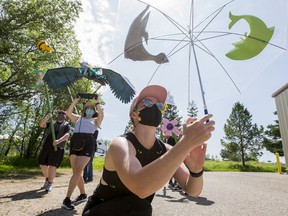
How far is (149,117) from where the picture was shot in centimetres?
202

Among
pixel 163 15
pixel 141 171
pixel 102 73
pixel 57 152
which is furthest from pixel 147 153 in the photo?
pixel 57 152

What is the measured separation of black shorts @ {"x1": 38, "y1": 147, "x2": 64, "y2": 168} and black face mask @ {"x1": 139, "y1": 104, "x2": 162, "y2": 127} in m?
4.49

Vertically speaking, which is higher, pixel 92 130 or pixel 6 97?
pixel 6 97

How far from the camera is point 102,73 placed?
4.44 meters

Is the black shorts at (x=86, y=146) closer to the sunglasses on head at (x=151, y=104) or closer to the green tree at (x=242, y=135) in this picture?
the sunglasses on head at (x=151, y=104)

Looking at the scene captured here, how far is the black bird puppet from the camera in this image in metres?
3.98

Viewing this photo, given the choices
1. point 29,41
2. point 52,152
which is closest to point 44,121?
point 52,152

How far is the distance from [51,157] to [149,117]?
182 inches

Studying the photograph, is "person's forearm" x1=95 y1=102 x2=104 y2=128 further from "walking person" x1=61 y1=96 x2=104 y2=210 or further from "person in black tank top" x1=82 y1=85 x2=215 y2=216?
"person in black tank top" x1=82 y1=85 x2=215 y2=216

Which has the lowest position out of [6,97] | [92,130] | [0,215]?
[0,215]

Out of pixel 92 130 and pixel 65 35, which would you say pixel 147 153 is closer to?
pixel 92 130

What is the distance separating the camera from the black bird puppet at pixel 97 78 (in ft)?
13.1

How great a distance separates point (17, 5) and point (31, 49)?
2.72 metres

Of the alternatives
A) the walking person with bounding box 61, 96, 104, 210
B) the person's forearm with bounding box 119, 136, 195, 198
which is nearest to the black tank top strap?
the person's forearm with bounding box 119, 136, 195, 198
